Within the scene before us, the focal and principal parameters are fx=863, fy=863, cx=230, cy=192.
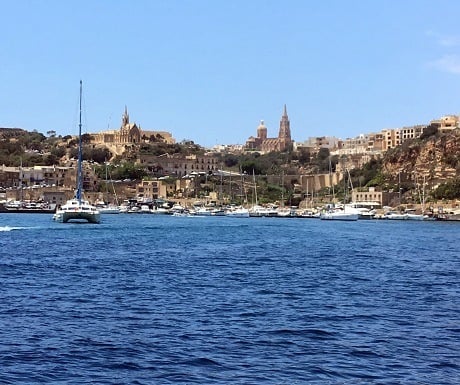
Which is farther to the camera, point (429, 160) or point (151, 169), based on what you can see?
point (151, 169)

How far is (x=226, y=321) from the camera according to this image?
20.6m

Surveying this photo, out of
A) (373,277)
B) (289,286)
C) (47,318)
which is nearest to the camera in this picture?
(47,318)

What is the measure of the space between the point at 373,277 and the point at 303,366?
52.4ft

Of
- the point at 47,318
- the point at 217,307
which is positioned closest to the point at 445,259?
the point at 217,307

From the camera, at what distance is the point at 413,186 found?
13275cm

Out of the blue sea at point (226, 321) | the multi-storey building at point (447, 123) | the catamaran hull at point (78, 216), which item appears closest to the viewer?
the blue sea at point (226, 321)

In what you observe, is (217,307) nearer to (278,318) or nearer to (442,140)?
(278,318)

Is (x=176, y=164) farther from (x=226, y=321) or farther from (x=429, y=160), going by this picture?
(x=226, y=321)

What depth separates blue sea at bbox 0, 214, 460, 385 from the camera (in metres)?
15.8

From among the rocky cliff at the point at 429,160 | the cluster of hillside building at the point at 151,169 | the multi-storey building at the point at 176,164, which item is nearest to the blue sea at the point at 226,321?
the rocky cliff at the point at 429,160

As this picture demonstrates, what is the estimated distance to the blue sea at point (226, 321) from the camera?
51.7 feet

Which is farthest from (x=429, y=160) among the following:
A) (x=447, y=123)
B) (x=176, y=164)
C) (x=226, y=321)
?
(x=226, y=321)

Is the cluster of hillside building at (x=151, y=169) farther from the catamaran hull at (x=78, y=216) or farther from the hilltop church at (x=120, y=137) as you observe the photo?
the catamaran hull at (x=78, y=216)

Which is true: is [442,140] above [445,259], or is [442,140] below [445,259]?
above
